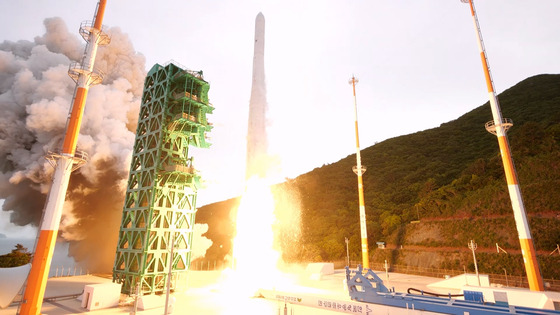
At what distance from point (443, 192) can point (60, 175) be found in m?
53.3

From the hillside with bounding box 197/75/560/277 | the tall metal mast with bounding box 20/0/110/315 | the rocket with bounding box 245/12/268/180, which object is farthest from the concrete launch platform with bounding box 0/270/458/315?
the rocket with bounding box 245/12/268/180

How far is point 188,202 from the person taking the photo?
1346 inches

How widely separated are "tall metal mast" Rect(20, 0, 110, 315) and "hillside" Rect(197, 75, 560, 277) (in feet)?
142

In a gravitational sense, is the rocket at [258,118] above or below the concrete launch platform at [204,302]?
above

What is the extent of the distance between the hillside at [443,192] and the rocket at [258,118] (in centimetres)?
2914

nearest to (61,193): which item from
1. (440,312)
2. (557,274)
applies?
(440,312)

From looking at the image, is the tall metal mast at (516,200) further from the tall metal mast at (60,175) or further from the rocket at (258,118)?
the tall metal mast at (60,175)

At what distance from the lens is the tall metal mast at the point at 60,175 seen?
17.8 m

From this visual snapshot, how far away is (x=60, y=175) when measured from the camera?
760 inches

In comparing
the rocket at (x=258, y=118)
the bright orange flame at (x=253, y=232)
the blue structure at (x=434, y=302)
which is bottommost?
the blue structure at (x=434, y=302)

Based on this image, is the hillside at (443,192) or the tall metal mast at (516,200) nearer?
the tall metal mast at (516,200)

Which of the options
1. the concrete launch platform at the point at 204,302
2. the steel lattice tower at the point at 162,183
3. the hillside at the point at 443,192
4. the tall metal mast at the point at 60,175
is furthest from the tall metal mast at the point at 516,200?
the tall metal mast at the point at 60,175

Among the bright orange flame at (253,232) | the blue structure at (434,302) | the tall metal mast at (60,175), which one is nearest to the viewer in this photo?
the blue structure at (434,302)

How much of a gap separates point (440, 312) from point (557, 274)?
25.1 metres
